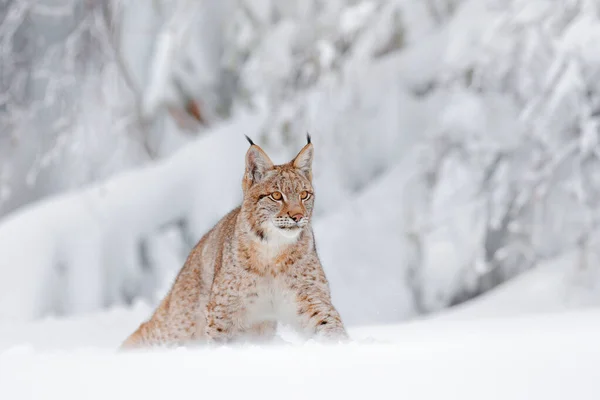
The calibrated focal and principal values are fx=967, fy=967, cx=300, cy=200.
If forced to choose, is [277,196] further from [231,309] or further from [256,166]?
[231,309]

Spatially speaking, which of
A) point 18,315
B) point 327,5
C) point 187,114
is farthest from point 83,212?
point 327,5

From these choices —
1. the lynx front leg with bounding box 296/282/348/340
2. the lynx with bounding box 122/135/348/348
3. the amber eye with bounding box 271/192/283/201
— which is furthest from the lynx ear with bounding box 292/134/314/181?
the lynx front leg with bounding box 296/282/348/340

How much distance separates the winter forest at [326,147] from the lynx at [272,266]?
1112 mm

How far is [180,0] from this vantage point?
583 centimetres

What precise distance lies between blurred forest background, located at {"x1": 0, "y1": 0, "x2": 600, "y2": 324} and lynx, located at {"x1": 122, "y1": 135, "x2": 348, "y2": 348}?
200 cm

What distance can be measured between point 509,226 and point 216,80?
229 cm

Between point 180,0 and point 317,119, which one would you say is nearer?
point 317,119

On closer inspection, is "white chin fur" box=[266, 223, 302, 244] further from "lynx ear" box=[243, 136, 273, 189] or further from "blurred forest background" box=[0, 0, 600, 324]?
"blurred forest background" box=[0, 0, 600, 324]

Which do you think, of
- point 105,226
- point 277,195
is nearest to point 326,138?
point 105,226

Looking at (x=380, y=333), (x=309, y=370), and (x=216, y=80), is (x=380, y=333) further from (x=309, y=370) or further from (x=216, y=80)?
(x=216, y=80)

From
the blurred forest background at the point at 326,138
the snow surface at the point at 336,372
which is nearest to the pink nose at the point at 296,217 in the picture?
the snow surface at the point at 336,372

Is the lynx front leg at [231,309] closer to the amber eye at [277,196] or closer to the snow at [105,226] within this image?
the amber eye at [277,196]

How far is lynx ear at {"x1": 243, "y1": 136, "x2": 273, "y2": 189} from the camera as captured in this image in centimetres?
274

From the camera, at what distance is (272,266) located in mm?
2719
